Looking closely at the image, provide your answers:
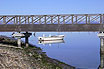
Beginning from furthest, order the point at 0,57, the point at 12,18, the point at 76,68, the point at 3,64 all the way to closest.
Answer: the point at 12,18, the point at 76,68, the point at 0,57, the point at 3,64

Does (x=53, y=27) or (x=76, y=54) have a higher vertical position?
(x=53, y=27)

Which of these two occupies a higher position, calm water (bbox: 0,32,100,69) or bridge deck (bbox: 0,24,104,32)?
bridge deck (bbox: 0,24,104,32)

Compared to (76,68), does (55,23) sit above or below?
above

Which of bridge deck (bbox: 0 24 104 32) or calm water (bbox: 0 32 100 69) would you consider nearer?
calm water (bbox: 0 32 100 69)

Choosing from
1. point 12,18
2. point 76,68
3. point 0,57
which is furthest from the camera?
point 12,18

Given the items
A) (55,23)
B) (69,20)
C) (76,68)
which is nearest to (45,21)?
(55,23)

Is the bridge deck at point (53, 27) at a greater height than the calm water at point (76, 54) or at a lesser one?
greater

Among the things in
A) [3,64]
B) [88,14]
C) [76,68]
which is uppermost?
[88,14]

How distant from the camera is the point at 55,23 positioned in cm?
3588

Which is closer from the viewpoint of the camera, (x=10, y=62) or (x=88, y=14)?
(x=10, y=62)

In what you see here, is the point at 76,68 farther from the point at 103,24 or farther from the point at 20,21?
the point at 20,21

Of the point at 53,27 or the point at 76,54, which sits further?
the point at 76,54

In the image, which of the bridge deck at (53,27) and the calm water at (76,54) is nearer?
the calm water at (76,54)

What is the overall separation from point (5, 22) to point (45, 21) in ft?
23.6
